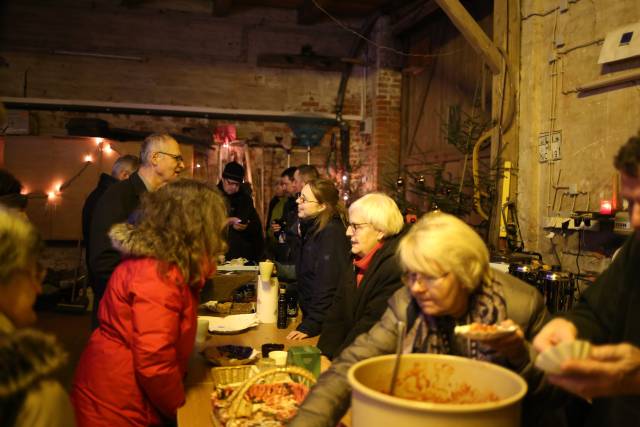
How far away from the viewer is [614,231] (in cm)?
376

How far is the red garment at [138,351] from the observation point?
6.36ft

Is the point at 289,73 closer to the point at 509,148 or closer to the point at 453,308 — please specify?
the point at 509,148

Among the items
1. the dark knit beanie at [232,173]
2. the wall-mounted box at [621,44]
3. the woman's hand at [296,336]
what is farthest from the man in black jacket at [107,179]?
the wall-mounted box at [621,44]

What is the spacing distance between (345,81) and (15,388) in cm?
773

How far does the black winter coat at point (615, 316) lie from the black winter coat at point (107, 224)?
213 centimetres

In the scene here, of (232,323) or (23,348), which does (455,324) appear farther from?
(232,323)

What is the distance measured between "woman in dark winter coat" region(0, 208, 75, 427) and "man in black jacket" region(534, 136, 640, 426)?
40.8 inches

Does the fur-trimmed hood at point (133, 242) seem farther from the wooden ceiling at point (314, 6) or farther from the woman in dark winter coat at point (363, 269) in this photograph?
the wooden ceiling at point (314, 6)

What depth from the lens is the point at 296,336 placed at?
9.76ft

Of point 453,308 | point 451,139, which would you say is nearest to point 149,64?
point 451,139

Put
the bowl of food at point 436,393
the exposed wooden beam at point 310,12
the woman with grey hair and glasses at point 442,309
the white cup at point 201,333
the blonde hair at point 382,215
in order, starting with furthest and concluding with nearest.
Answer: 1. the exposed wooden beam at point 310,12
2. the blonde hair at point 382,215
3. the white cup at point 201,333
4. the woman with grey hair and glasses at point 442,309
5. the bowl of food at point 436,393

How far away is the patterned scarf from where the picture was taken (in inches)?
62.2

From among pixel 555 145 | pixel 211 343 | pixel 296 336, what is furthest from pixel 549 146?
pixel 211 343

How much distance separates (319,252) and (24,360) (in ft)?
7.64
